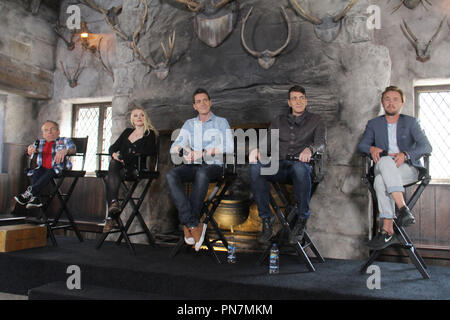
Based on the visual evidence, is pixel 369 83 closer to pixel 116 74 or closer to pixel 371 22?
pixel 371 22

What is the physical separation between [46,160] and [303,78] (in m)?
2.72

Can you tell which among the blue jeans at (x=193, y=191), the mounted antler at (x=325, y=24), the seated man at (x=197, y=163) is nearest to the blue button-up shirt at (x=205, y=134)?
the seated man at (x=197, y=163)

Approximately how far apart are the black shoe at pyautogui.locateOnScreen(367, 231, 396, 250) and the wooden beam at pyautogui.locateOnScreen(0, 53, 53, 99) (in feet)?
16.2

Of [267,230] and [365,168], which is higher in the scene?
[365,168]

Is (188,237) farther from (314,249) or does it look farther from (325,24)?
(325,24)

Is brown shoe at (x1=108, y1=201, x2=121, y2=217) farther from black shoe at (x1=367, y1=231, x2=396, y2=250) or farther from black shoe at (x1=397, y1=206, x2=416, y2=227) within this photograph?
black shoe at (x1=397, y1=206, x2=416, y2=227)

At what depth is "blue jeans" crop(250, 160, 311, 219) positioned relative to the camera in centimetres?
256

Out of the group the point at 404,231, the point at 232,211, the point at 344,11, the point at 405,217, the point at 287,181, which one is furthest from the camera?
the point at 232,211

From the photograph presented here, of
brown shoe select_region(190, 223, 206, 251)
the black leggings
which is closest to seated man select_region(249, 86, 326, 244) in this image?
brown shoe select_region(190, 223, 206, 251)

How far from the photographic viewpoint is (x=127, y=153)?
342 centimetres

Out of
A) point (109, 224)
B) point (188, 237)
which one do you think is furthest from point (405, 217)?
point (109, 224)

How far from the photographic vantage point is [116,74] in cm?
427
